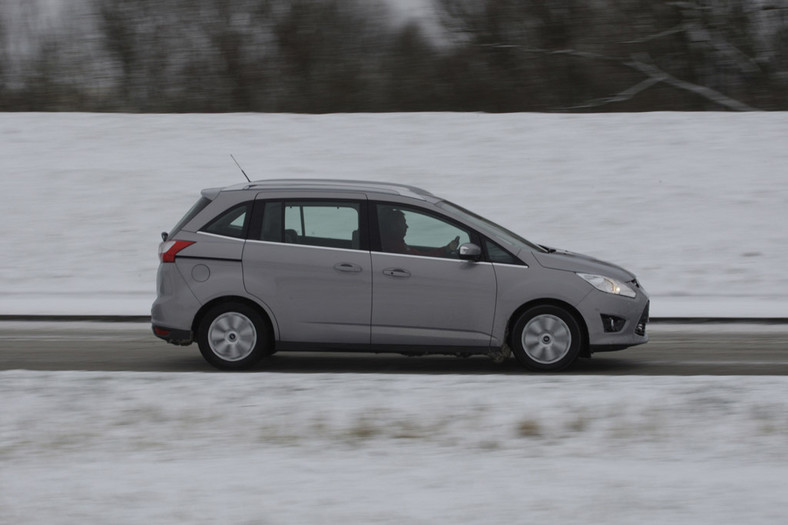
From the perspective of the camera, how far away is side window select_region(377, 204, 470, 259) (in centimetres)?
934

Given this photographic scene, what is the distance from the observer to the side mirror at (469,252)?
9195 millimetres

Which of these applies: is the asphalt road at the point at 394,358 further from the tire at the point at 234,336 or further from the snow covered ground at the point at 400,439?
the snow covered ground at the point at 400,439

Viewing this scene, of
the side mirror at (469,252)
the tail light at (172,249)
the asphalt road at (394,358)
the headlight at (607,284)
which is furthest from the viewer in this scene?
the asphalt road at (394,358)

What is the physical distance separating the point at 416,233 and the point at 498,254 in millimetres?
722

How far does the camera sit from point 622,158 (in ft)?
64.1

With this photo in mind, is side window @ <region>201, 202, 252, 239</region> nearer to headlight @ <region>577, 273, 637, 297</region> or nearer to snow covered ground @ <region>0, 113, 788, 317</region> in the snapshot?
headlight @ <region>577, 273, 637, 297</region>

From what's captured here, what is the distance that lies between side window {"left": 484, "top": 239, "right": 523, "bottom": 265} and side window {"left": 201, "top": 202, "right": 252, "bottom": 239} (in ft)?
6.88

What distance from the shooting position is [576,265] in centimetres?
938

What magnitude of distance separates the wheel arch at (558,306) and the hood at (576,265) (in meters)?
0.29

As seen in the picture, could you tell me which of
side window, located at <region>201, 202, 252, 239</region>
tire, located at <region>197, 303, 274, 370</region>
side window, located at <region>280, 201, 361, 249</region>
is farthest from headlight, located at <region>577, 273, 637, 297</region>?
side window, located at <region>201, 202, 252, 239</region>

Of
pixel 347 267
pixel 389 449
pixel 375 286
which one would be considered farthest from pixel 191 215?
pixel 389 449

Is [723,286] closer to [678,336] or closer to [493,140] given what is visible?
[678,336]

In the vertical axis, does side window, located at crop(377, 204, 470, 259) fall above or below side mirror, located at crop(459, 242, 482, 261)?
above

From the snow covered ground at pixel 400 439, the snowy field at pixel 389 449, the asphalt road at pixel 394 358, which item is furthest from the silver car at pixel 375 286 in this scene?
the snowy field at pixel 389 449
